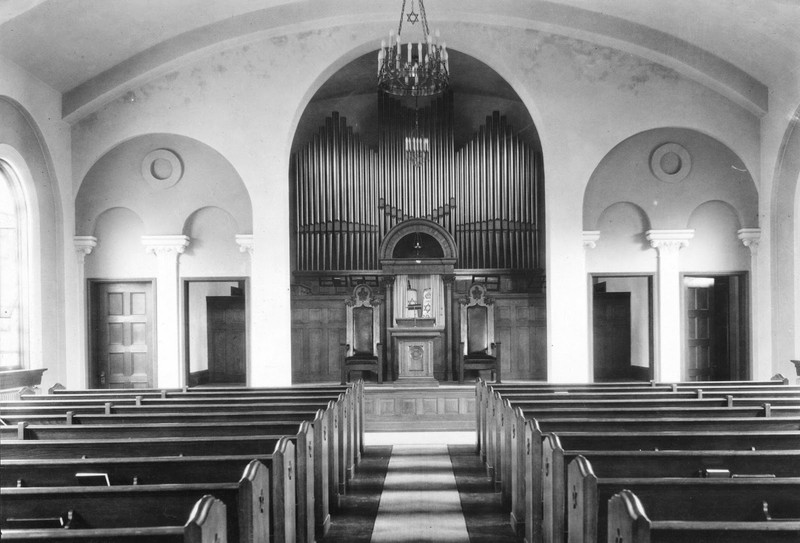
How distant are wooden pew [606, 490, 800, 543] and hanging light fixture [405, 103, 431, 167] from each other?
8826 millimetres

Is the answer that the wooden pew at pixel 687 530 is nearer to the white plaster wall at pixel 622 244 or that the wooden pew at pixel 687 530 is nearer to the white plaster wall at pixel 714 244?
the white plaster wall at pixel 622 244

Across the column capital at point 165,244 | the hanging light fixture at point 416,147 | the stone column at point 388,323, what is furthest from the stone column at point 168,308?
the hanging light fixture at point 416,147

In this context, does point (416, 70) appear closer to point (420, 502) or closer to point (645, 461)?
point (420, 502)

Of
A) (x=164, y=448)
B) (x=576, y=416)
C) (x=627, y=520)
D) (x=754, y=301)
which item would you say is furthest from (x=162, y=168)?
(x=627, y=520)

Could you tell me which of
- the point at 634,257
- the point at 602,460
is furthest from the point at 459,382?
the point at 602,460

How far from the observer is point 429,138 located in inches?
432

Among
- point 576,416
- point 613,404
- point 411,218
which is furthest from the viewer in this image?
point 411,218

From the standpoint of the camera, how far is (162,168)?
30.7 feet

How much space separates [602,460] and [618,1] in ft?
21.4

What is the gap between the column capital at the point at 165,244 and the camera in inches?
366

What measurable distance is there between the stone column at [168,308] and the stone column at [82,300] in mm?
722

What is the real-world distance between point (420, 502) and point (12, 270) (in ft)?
18.8

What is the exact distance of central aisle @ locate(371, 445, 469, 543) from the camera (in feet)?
14.6

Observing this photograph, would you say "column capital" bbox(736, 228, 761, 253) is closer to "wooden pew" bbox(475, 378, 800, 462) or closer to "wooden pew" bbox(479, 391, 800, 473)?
"wooden pew" bbox(475, 378, 800, 462)
